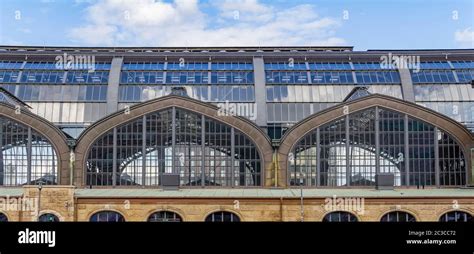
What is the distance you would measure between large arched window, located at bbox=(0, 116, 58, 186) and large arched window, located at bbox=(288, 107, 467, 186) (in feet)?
69.8

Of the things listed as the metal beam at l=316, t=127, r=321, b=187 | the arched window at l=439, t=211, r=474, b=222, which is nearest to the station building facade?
the arched window at l=439, t=211, r=474, b=222

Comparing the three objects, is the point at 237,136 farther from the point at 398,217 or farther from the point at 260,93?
the point at 398,217

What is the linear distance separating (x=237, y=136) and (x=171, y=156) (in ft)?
20.1

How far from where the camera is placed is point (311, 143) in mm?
46312

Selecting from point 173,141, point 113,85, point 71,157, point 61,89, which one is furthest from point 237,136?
point 61,89

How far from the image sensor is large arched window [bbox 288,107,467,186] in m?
46.0

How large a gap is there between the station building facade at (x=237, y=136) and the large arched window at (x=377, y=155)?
0.29 feet

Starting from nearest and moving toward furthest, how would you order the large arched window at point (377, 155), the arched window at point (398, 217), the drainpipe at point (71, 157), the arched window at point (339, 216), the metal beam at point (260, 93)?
the arched window at point (398, 217) → the arched window at point (339, 216) → the drainpipe at point (71, 157) → the large arched window at point (377, 155) → the metal beam at point (260, 93)

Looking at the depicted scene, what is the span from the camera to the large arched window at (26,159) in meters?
45.5

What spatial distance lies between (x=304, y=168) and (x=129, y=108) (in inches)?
645

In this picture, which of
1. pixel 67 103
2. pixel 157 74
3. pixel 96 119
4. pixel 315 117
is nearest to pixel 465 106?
pixel 315 117

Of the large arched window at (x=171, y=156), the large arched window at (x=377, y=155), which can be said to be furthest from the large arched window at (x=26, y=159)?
the large arched window at (x=377, y=155)

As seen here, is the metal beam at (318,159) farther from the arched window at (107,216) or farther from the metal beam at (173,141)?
the arched window at (107,216)

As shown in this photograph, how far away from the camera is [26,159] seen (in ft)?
149
